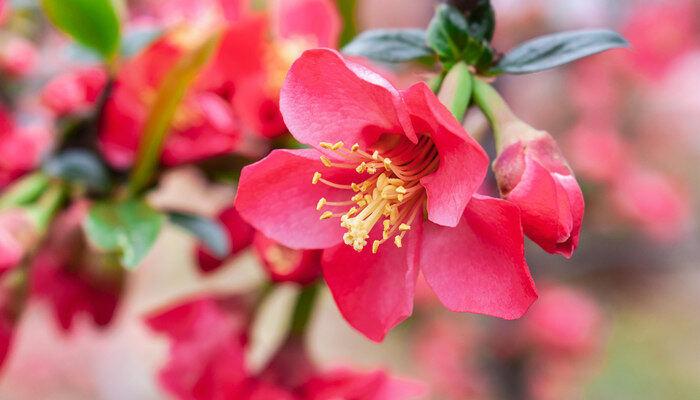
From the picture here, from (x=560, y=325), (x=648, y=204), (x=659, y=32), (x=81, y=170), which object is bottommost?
(x=560, y=325)

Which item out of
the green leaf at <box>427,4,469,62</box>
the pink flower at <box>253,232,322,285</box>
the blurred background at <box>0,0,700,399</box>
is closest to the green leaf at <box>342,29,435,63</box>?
the green leaf at <box>427,4,469,62</box>

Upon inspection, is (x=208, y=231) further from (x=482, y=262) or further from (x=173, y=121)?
(x=482, y=262)

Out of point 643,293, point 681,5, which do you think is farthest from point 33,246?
point 643,293

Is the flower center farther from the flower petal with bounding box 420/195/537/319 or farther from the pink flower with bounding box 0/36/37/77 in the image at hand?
the pink flower with bounding box 0/36/37/77

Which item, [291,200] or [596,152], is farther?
[596,152]

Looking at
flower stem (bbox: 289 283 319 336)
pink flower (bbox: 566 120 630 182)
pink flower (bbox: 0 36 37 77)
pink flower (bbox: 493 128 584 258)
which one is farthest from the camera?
pink flower (bbox: 566 120 630 182)

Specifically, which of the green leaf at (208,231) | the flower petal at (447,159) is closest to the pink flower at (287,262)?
the green leaf at (208,231)

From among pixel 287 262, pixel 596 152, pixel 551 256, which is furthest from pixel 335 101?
pixel 596 152

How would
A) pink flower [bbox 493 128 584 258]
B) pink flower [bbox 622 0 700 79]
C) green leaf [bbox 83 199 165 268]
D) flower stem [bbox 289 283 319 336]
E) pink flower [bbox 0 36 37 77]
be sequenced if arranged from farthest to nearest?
1. pink flower [bbox 622 0 700 79]
2. pink flower [bbox 0 36 37 77]
3. flower stem [bbox 289 283 319 336]
4. green leaf [bbox 83 199 165 268]
5. pink flower [bbox 493 128 584 258]
